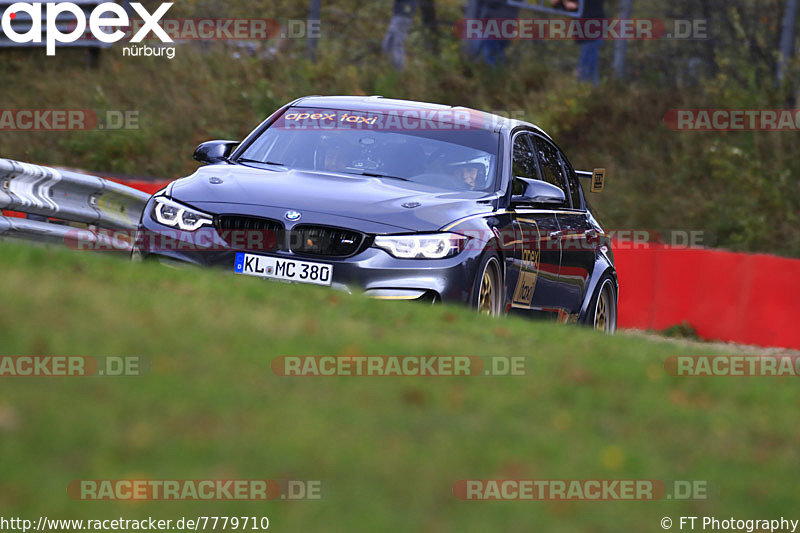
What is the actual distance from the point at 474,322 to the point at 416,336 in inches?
30.8

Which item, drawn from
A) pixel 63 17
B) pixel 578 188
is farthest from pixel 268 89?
pixel 578 188

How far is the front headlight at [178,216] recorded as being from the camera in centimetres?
792

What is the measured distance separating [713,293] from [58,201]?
6771mm

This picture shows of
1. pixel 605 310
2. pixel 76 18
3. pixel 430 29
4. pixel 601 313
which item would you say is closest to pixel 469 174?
pixel 601 313

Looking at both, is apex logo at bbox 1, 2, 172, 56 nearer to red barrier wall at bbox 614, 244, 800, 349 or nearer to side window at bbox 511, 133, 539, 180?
red barrier wall at bbox 614, 244, 800, 349

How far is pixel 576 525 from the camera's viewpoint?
13.1 ft

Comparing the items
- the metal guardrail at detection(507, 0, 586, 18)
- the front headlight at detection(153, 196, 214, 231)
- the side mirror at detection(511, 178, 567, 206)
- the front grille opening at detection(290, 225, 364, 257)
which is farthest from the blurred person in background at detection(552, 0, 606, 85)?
the front grille opening at detection(290, 225, 364, 257)

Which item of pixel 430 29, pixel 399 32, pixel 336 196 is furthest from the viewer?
pixel 430 29

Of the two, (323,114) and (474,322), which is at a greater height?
(323,114)

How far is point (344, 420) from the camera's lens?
177 inches

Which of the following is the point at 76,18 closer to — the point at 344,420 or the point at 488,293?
the point at 488,293

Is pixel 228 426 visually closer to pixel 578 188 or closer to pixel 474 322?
pixel 474 322

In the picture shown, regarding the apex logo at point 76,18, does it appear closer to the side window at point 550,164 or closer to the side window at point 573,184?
the side window at point 573,184

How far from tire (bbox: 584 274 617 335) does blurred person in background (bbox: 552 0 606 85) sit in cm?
951
